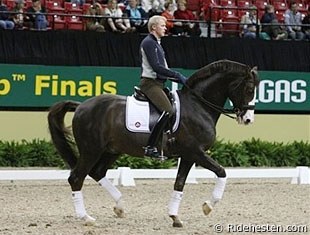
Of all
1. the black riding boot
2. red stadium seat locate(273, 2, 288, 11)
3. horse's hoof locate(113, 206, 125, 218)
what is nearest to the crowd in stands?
red stadium seat locate(273, 2, 288, 11)

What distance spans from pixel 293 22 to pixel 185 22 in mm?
3018

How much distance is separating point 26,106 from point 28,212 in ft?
24.9

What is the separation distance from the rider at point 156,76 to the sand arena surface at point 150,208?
3.50ft

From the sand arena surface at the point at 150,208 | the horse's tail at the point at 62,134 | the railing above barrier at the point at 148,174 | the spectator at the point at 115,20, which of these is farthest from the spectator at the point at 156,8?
the horse's tail at the point at 62,134

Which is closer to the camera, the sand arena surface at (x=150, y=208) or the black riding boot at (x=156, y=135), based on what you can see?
the sand arena surface at (x=150, y=208)

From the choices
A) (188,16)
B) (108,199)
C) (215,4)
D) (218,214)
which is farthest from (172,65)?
(218,214)

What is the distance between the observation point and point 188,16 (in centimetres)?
2014

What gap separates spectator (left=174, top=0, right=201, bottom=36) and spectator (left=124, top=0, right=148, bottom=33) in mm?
754

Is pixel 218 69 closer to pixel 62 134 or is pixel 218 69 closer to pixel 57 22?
pixel 62 134

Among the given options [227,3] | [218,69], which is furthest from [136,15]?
[218,69]

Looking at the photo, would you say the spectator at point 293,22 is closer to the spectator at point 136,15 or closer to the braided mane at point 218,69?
the spectator at point 136,15

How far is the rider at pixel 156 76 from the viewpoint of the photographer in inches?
409

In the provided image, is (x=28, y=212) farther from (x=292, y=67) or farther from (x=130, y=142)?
(x=292, y=67)

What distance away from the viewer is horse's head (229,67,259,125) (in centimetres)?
1056
